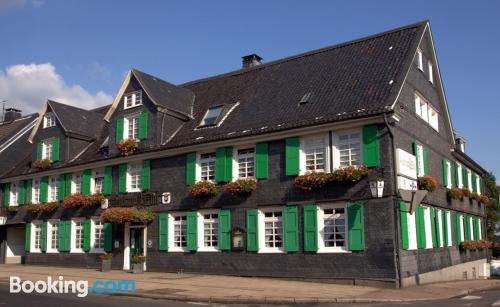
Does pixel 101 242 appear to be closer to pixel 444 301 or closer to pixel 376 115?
pixel 376 115

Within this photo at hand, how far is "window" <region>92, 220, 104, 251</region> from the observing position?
2695cm

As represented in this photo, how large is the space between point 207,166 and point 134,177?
4.88m

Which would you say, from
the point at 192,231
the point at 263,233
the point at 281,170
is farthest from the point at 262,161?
the point at 192,231

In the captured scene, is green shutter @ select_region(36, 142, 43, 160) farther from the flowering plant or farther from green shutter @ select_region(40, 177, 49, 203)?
the flowering plant

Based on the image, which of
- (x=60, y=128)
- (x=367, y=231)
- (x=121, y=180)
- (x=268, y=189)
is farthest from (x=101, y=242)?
(x=367, y=231)

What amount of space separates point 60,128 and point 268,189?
15.4m

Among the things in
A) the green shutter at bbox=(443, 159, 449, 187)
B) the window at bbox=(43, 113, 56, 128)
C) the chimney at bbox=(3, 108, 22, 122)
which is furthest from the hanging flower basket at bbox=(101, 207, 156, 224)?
the chimney at bbox=(3, 108, 22, 122)

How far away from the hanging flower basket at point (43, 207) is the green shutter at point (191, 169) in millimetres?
10007

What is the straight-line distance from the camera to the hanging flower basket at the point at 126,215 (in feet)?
77.3

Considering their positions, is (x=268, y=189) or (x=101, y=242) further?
(x=101, y=242)

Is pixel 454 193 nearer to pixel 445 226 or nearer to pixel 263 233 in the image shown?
pixel 445 226

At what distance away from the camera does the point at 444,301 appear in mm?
14609

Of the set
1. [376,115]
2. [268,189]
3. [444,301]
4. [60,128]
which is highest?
[60,128]

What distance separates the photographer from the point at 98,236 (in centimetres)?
2717
